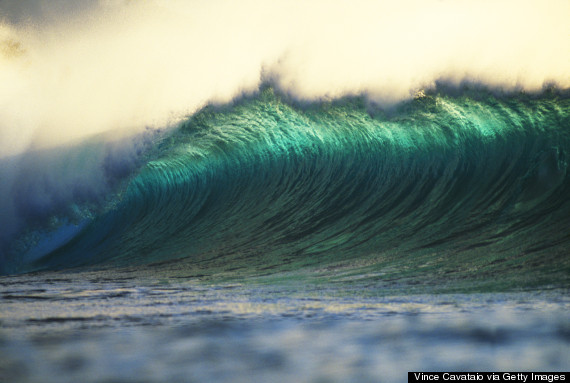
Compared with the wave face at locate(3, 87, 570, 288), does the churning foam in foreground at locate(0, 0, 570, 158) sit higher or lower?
higher

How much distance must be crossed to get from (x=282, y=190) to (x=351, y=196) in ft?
3.26

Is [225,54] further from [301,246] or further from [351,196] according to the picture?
[301,246]

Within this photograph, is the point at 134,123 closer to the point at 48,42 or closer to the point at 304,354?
the point at 48,42

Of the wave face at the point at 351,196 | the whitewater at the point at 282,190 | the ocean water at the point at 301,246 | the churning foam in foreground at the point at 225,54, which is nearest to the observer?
the ocean water at the point at 301,246

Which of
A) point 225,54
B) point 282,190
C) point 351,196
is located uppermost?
point 225,54

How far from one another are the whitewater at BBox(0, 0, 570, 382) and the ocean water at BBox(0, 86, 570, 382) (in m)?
0.02

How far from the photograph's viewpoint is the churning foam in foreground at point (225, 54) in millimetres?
7383

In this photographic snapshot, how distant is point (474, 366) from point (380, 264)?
9.93 feet

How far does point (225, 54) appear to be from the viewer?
870 cm

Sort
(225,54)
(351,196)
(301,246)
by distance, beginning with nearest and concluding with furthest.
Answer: (301,246)
(351,196)
(225,54)

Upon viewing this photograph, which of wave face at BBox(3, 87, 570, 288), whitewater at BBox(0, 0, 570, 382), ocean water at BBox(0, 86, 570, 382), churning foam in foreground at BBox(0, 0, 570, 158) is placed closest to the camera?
ocean water at BBox(0, 86, 570, 382)

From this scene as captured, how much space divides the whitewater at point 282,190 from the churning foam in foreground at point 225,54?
0.10 feet

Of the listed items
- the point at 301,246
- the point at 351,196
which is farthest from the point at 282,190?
the point at 301,246

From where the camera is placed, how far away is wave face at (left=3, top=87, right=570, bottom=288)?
5336 millimetres
